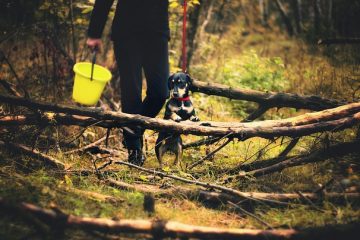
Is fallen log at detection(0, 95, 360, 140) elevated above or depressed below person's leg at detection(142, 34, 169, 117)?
below

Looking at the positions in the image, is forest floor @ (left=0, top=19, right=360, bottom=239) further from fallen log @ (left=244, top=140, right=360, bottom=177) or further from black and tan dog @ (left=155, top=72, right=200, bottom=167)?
black and tan dog @ (left=155, top=72, right=200, bottom=167)

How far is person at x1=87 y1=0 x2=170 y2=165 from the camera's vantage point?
3.47 meters

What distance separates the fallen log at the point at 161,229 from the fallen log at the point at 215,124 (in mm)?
1093

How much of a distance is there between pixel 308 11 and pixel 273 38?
167 cm

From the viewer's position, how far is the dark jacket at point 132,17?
3.45 meters

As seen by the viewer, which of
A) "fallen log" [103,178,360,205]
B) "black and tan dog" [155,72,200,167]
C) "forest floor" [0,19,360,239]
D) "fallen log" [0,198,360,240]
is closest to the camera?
"fallen log" [0,198,360,240]

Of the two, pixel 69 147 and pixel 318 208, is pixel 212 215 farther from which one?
pixel 69 147

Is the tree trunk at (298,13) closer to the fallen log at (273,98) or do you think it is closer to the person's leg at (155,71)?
the fallen log at (273,98)

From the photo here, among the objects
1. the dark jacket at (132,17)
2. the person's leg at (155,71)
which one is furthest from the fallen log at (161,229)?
the dark jacket at (132,17)

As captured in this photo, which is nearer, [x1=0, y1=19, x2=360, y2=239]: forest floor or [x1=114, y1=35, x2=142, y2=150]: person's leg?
[x1=0, y1=19, x2=360, y2=239]: forest floor

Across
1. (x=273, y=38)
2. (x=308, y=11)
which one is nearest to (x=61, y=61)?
(x=273, y=38)

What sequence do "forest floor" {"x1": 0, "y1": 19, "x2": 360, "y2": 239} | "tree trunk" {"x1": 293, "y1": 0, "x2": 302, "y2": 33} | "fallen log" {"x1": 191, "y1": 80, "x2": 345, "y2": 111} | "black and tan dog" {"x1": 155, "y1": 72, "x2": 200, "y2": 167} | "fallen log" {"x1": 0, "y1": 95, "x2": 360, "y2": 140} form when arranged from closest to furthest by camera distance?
"forest floor" {"x1": 0, "y1": 19, "x2": 360, "y2": 239} → "fallen log" {"x1": 0, "y1": 95, "x2": 360, "y2": 140} → "black and tan dog" {"x1": 155, "y1": 72, "x2": 200, "y2": 167} → "fallen log" {"x1": 191, "y1": 80, "x2": 345, "y2": 111} → "tree trunk" {"x1": 293, "y1": 0, "x2": 302, "y2": 33}

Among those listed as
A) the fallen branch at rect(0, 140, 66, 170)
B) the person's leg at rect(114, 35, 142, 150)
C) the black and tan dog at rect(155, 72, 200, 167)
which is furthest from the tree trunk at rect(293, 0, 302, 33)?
the fallen branch at rect(0, 140, 66, 170)

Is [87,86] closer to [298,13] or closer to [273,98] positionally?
[273,98]
